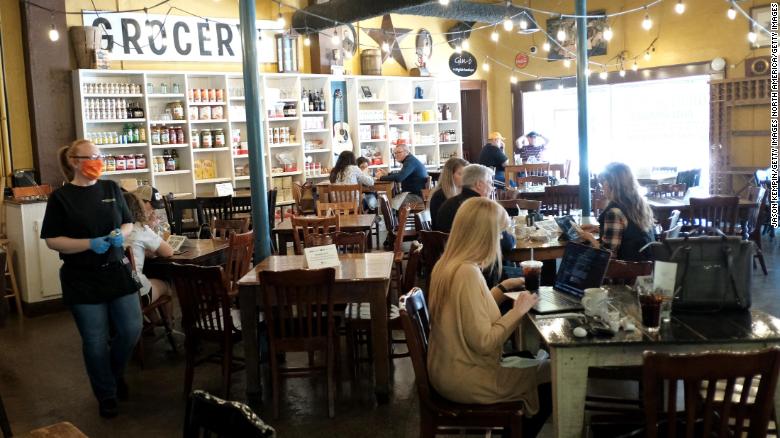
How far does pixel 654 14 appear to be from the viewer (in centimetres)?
1216

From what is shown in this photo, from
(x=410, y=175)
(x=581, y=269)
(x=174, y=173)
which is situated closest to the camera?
(x=581, y=269)

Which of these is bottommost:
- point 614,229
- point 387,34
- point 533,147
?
point 614,229

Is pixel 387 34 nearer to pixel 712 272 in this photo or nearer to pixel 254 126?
pixel 254 126

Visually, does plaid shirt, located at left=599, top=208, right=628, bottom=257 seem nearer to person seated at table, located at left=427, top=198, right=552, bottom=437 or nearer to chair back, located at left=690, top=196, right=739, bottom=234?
person seated at table, located at left=427, top=198, right=552, bottom=437

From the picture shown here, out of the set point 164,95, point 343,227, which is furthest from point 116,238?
point 164,95

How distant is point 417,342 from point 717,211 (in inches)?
210

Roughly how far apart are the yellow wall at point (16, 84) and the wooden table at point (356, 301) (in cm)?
576

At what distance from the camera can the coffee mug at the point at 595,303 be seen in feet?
10.2

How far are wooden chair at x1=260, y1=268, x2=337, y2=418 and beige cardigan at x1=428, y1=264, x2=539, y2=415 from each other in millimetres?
1103

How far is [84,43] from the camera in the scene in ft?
31.0

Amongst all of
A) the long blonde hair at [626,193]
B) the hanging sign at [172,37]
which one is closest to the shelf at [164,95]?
the hanging sign at [172,37]

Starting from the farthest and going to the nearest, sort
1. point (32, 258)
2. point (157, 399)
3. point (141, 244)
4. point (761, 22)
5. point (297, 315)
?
point (761, 22)
point (32, 258)
point (141, 244)
point (157, 399)
point (297, 315)

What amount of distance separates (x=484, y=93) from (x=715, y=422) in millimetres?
11955

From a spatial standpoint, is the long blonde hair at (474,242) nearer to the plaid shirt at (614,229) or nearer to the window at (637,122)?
the plaid shirt at (614,229)
